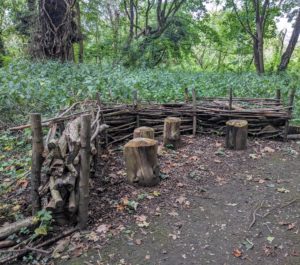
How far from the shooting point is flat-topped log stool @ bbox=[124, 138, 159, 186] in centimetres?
370

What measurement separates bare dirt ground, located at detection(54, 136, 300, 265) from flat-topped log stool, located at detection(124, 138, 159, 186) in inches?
5.4

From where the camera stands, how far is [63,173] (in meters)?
2.80

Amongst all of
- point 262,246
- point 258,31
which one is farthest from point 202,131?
point 258,31

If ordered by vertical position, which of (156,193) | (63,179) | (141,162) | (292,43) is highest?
(292,43)

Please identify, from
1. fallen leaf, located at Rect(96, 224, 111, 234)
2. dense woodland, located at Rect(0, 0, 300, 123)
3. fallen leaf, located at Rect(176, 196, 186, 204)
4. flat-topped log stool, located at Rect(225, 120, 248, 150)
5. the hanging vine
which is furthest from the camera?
the hanging vine

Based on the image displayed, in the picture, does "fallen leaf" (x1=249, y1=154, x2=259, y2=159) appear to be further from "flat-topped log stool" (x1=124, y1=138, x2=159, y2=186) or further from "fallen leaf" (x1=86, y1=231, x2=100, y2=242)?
"fallen leaf" (x1=86, y1=231, x2=100, y2=242)

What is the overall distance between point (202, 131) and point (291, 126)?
1694mm

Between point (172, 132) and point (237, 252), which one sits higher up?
point (172, 132)

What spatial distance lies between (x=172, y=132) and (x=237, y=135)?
1112 mm

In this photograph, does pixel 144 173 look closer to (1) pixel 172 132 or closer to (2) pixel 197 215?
(2) pixel 197 215

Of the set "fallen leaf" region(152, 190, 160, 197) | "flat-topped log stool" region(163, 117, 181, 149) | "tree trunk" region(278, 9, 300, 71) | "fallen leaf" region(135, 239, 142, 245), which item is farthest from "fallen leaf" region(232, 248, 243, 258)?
"tree trunk" region(278, 9, 300, 71)

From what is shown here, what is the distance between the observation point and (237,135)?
16.5 feet

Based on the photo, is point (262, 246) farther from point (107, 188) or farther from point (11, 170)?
point (11, 170)

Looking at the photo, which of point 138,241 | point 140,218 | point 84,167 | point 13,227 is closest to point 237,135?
point 140,218
